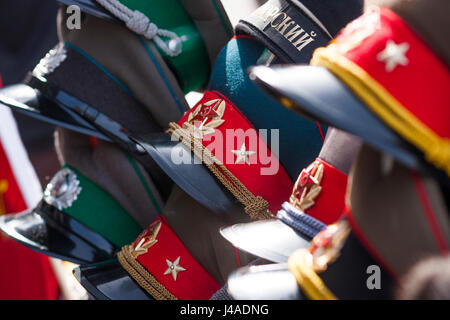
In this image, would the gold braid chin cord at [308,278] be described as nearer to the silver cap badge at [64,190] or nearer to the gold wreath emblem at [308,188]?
the gold wreath emblem at [308,188]

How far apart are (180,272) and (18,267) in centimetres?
61

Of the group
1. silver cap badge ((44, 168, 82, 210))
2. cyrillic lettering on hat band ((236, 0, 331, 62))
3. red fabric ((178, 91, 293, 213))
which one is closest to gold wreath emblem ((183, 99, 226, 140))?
red fabric ((178, 91, 293, 213))

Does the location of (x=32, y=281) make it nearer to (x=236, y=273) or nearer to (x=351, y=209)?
(x=236, y=273)

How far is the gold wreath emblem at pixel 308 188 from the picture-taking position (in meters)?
0.53

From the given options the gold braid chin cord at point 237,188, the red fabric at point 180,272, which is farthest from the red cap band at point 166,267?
the gold braid chin cord at point 237,188

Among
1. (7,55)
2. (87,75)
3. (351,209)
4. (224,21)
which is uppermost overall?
(7,55)

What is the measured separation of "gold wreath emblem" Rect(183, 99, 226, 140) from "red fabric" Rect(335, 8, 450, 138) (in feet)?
0.94

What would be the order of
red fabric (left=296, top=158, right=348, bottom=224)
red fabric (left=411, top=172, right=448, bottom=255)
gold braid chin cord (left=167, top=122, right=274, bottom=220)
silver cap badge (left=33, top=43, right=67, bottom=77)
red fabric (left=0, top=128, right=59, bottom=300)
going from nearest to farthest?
1. red fabric (left=411, top=172, right=448, bottom=255)
2. red fabric (left=296, top=158, right=348, bottom=224)
3. gold braid chin cord (left=167, top=122, right=274, bottom=220)
4. silver cap badge (left=33, top=43, right=67, bottom=77)
5. red fabric (left=0, top=128, right=59, bottom=300)

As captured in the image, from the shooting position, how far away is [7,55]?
146cm

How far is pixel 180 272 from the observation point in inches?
26.8

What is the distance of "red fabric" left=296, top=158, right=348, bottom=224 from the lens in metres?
0.52

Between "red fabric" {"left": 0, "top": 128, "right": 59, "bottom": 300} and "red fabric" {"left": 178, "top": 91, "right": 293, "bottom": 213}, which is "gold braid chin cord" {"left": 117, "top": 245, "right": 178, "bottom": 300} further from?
"red fabric" {"left": 0, "top": 128, "right": 59, "bottom": 300}
